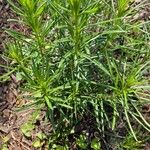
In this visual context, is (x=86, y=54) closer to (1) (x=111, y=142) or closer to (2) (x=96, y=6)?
(2) (x=96, y=6)

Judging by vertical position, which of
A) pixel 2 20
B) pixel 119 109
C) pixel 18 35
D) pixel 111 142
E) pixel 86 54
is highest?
pixel 2 20

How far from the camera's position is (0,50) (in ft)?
11.8

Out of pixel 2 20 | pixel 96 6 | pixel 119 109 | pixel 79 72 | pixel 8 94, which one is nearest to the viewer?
pixel 96 6

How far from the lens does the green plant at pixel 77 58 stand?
7.41 feet

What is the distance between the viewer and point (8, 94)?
3467 millimetres

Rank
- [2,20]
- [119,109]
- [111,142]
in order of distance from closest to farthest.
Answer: [119,109]
[111,142]
[2,20]

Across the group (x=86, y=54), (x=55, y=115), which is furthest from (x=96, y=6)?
(x=55, y=115)

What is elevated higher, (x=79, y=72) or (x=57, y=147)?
(x=79, y=72)

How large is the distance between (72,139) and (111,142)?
1.06ft

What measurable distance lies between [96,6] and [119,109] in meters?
1.09

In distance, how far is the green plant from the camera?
226cm

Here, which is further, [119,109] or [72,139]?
[72,139]

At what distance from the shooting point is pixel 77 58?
2.48 metres

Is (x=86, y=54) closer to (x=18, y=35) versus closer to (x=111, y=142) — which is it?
(x=18, y=35)
